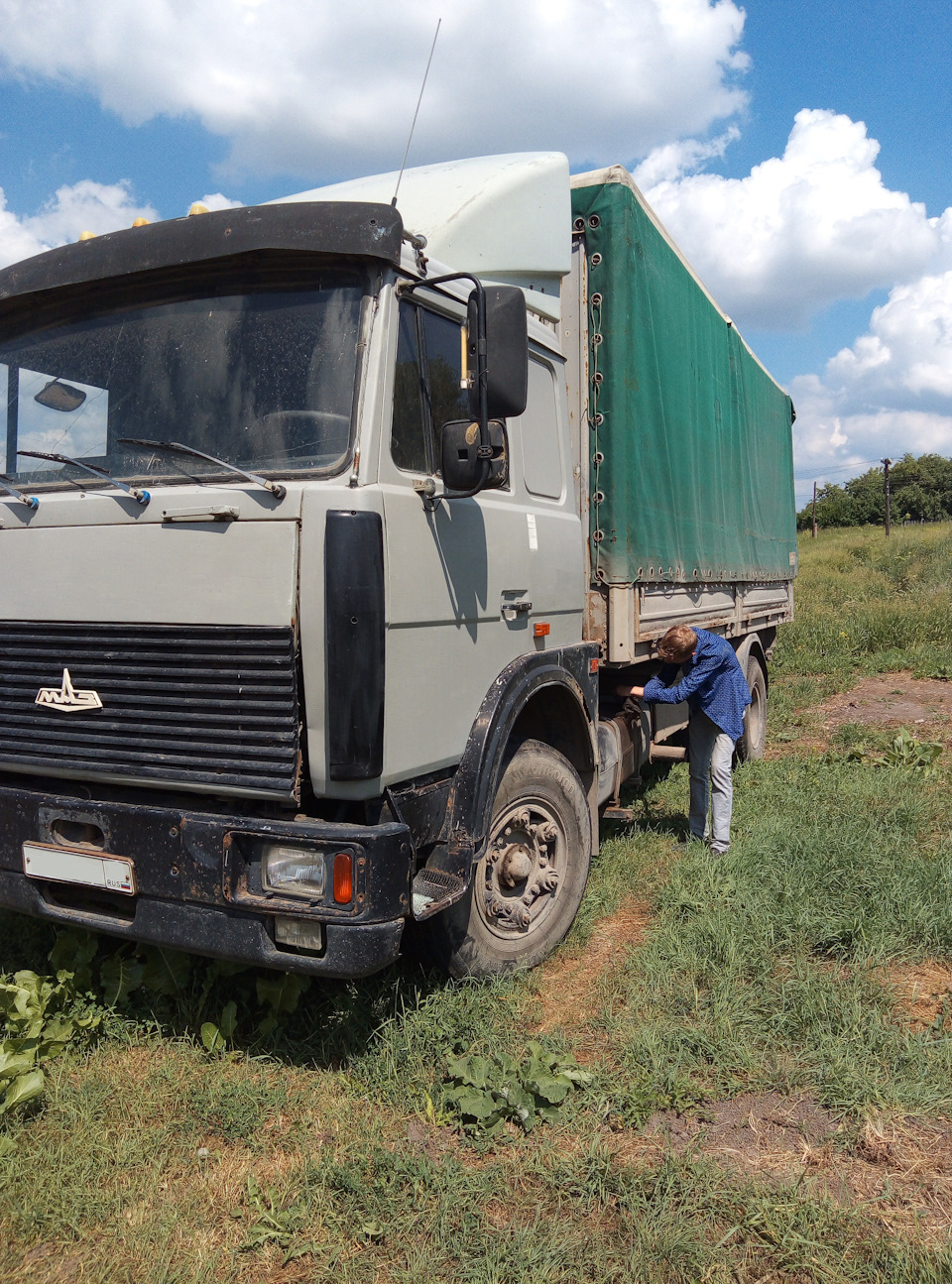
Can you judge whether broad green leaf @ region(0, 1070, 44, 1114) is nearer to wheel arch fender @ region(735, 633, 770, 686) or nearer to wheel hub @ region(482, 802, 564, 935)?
wheel hub @ region(482, 802, 564, 935)

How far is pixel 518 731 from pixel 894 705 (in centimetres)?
800

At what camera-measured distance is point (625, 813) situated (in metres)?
5.02

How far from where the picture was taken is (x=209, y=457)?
2904 millimetres

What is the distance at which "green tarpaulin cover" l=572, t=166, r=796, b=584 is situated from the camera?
460cm

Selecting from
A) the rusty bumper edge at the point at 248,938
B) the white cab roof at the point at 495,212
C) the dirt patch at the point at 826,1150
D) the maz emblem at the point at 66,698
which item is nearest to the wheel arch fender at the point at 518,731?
the rusty bumper edge at the point at 248,938

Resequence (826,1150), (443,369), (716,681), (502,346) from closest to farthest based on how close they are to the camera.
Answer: (826,1150), (502,346), (443,369), (716,681)

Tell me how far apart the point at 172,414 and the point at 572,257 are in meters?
2.50

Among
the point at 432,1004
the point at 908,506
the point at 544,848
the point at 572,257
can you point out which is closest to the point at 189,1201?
the point at 432,1004

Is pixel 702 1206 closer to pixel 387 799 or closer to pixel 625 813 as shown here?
pixel 387 799

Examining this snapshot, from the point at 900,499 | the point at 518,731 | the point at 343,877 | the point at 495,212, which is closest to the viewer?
the point at 343,877

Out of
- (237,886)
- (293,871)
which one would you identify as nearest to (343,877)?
(293,871)

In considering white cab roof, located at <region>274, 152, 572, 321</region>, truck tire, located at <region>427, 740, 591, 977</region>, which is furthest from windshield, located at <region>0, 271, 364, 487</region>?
truck tire, located at <region>427, 740, 591, 977</region>

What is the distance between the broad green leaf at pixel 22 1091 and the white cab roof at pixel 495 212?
3.05 meters

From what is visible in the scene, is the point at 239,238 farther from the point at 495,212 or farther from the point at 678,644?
the point at 678,644
